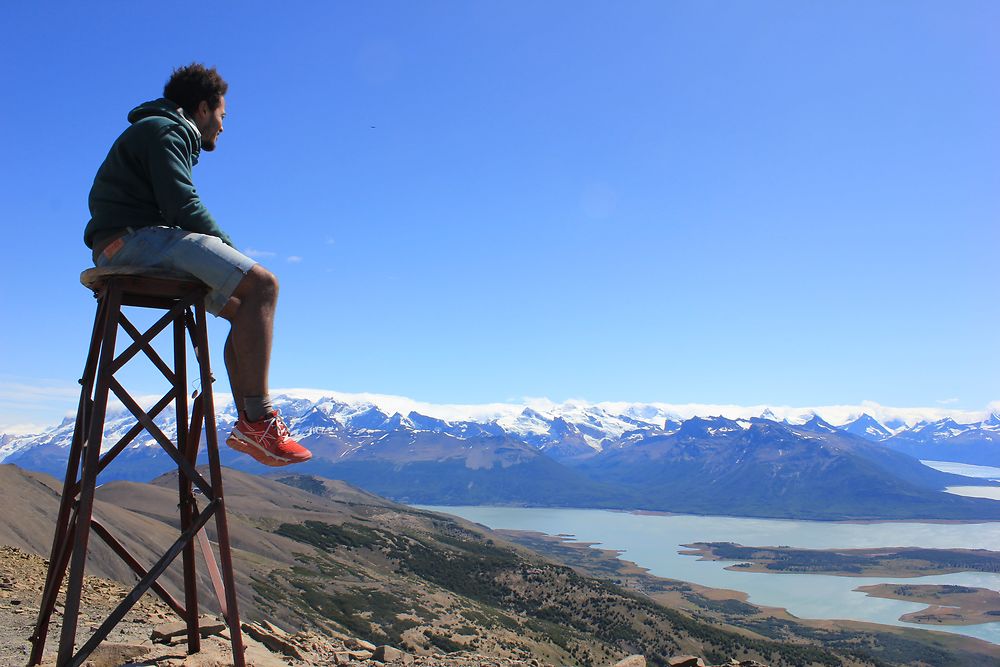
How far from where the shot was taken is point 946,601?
152875 millimetres

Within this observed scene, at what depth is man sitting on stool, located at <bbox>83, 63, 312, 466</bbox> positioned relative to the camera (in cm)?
474

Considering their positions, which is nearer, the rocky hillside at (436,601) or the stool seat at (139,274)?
the stool seat at (139,274)

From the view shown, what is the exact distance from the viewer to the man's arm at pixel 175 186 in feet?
15.5

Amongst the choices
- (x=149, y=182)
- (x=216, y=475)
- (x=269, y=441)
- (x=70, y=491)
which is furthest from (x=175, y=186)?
(x=70, y=491)

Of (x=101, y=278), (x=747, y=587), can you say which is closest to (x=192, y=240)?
(x=101, y=278)

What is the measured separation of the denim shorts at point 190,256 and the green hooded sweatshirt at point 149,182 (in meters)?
0.11

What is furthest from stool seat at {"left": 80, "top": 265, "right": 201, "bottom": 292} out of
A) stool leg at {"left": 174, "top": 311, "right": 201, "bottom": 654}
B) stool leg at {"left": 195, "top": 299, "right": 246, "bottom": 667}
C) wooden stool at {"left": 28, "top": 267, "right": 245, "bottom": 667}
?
stool leg at {"left": 174, "top": 311, "right": 201, "bottom": 654}

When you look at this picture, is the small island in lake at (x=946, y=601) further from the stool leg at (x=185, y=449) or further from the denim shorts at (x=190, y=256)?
the denim shorts at (x=190, y=256)

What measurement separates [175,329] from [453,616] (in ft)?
193

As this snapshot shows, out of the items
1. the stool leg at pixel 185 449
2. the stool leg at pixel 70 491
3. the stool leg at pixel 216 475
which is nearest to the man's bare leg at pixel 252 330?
the stool leg at pixel 216 475

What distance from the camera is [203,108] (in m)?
5.45

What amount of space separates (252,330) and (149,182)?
4.36ft

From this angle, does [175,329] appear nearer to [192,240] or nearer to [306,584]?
[192,240]

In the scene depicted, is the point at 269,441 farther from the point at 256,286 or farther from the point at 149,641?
the point at 149,641
